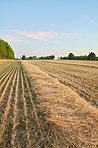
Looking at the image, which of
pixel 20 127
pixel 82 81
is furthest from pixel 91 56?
pixel 20 127

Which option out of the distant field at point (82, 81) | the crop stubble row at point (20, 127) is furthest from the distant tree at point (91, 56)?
the crop stubble row at point (20, 127)

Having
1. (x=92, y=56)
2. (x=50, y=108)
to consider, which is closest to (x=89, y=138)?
(x=50, y=108)

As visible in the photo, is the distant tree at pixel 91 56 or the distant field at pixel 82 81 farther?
the distant tree at pixel 91 56

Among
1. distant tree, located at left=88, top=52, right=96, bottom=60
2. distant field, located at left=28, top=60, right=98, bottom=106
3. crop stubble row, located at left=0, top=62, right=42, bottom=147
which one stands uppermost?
distant tree, located at left=88, top=52, right=96, bottom=60

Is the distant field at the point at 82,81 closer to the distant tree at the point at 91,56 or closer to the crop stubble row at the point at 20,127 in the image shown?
the crop stubble row at the point at 20,127

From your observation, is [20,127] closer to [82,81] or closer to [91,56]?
[82,81]

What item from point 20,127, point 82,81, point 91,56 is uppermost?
point 91,56

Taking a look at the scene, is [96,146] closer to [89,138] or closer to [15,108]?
[89,138]

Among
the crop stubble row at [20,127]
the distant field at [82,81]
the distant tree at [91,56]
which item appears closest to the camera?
the crop stubble row at [20,127]

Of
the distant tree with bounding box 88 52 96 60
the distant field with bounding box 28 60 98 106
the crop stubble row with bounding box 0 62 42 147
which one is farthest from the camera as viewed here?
the distant tree with bounding box 88 52 96 60

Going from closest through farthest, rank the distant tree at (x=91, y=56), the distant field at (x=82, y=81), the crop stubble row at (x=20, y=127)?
the crop stubble row at (x=20, y=127)
the distant field at (x=82, y=81)
the distant tree at (x=91, y=56)

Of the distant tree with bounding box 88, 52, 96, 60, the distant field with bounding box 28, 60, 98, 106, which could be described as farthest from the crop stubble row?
the distant tree with bounding box 88, 52, 96, 60

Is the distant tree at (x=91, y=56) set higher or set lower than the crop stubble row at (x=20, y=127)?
higher

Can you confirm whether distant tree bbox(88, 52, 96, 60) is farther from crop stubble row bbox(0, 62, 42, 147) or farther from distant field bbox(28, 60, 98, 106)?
crop stubble row bbox(0, 62, 42, 147)
